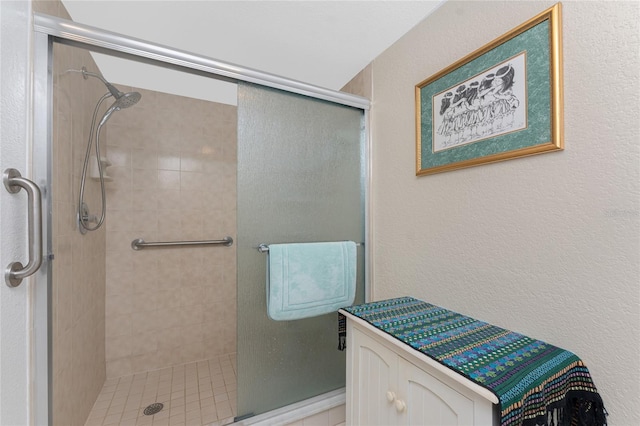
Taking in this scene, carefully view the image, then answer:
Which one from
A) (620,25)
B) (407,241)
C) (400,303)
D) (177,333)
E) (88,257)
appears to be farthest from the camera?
(177,333)

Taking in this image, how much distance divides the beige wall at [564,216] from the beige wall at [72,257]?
1.55 metres

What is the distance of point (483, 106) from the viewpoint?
0.99 meters

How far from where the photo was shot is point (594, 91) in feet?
2.40

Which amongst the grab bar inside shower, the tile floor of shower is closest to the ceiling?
the grab bar inside shower

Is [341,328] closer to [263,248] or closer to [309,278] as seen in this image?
[309,278]

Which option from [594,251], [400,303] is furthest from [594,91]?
[400,303]

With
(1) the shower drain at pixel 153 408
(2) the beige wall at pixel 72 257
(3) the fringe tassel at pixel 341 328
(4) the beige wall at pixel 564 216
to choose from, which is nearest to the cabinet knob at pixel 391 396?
(3) the fringe tassel at pixel 341 328

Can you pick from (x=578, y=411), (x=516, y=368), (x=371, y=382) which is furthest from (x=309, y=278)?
(x=578, y=411)

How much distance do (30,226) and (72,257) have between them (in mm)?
620

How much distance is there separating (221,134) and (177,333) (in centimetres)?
A: 159

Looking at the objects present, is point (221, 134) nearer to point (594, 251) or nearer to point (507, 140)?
point (507, 140)

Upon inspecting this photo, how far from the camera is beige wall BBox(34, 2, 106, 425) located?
42.8 inches

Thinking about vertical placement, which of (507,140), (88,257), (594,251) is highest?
(507,140)

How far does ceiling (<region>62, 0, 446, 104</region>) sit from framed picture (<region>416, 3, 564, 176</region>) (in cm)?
38
